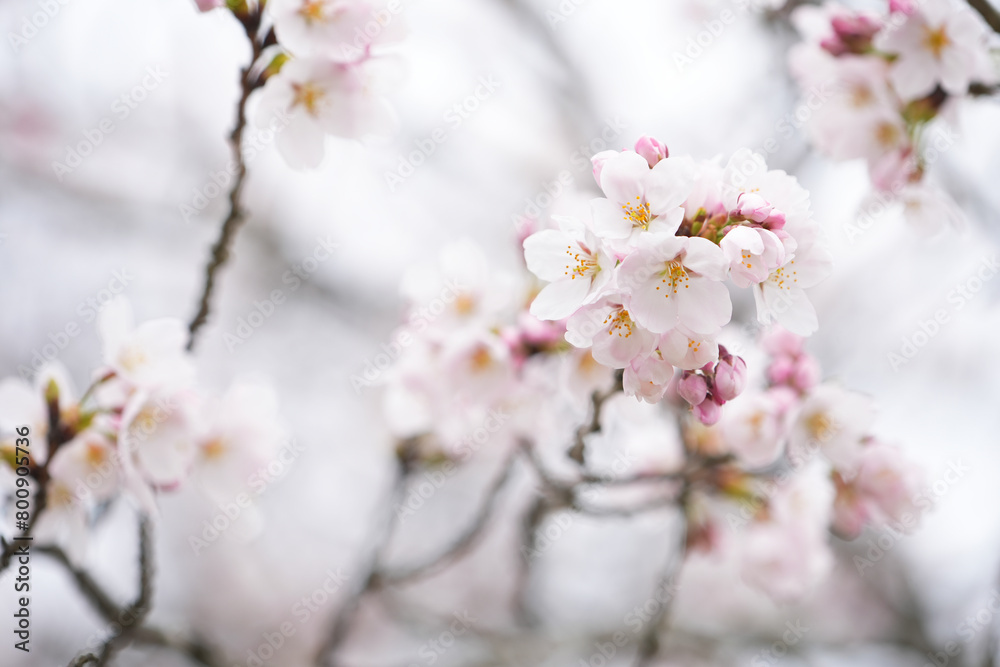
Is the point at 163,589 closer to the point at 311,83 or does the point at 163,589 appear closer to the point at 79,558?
the point at 79,558

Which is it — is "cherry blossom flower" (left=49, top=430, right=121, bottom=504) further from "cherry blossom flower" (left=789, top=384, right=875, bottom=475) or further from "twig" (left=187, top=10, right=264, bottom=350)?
"cherry blossom flower" (left=789, top=384, right=875, bottom=475)

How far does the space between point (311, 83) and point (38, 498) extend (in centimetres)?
73

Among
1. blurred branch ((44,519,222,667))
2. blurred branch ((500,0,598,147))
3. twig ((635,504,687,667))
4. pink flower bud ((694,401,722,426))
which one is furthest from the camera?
blurred branch ((500,0,598,147))

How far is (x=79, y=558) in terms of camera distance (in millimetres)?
964

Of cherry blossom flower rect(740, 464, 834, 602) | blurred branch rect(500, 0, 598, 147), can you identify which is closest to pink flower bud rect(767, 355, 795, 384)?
cherry blossom flower rect(740, 464, 834, 602)

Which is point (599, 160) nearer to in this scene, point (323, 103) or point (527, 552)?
point (323, 103)

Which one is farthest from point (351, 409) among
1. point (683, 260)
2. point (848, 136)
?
point (683, 260)

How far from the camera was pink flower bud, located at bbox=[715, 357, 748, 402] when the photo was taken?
2.51ft

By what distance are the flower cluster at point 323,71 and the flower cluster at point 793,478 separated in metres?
0.81

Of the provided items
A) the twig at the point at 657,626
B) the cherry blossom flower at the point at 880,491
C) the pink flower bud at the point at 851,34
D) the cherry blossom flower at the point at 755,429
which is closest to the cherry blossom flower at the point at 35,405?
the cherry blossom flower at the point at 755,429

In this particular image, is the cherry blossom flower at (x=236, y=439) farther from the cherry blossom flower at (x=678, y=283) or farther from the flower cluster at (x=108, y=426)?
the cherry blossom flower at (x=678, y=283)

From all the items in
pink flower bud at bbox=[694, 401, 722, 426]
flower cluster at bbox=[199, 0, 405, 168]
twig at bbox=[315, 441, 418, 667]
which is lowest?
twig at bbox=[315, 441, 418, 667]

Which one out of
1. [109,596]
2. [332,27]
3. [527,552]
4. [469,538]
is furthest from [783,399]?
[109,596]

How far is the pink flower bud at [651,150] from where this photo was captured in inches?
30.4
